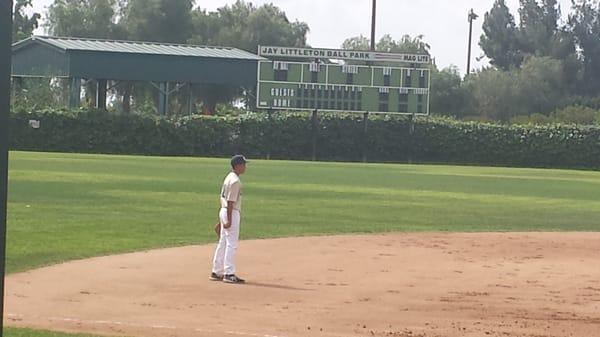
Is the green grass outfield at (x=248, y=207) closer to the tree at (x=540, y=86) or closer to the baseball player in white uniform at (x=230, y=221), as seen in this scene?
A: the baseball player in white uniform at (x=230, y=221)

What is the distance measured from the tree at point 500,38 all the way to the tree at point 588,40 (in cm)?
723

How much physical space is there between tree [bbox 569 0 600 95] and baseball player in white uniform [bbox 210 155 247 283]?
10769 centimetres

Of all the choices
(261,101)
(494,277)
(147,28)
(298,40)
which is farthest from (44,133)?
(494,277)

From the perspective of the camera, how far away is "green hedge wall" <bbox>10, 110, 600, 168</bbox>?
2822 inches

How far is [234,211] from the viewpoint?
14.4 meters

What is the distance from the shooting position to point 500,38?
434ft

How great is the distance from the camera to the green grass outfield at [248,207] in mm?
20281

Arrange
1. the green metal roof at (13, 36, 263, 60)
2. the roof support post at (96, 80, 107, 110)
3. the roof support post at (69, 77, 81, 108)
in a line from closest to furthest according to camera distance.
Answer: the green metal roof at (13, 36, 263, 60), the roof support post at (69, 77, 81, 108), the roof support post at (96, 80, 107, 110)

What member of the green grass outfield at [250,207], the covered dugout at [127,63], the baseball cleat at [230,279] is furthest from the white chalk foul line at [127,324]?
the covered dugout at [127,63]

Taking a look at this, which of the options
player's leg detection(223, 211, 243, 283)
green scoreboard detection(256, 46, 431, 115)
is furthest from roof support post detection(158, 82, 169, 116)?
player's leg detection(223, 211, 243, 283)

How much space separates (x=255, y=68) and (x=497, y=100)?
1535 inches

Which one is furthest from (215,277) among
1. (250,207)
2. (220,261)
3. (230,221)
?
(250,207)

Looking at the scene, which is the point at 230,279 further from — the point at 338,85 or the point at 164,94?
the point at 164,94

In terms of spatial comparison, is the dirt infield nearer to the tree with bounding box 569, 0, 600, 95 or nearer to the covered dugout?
the covered dugout
